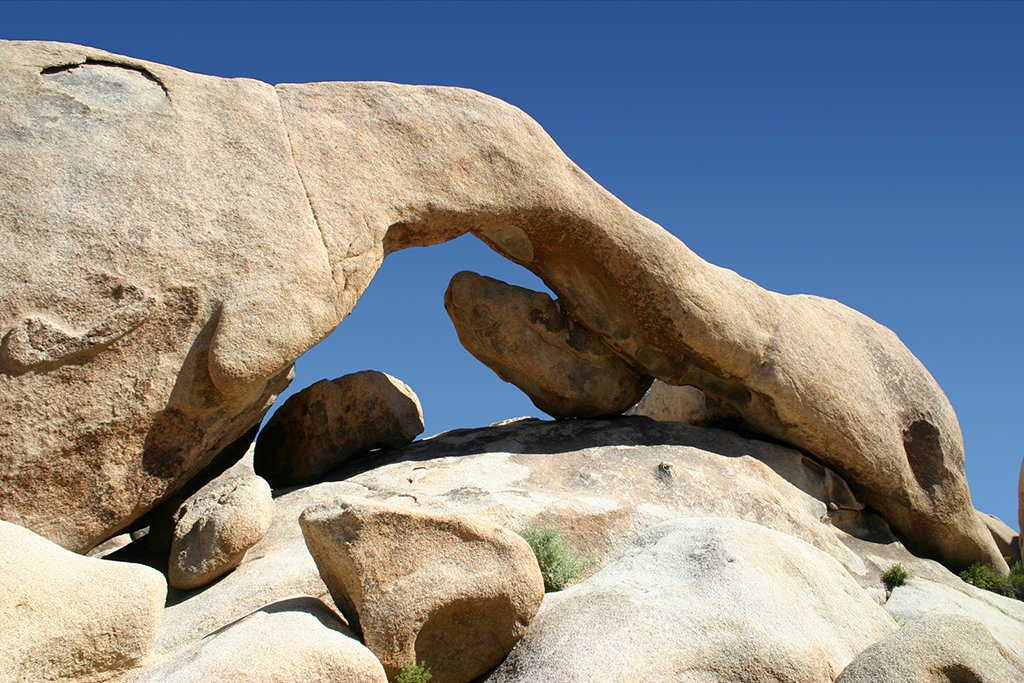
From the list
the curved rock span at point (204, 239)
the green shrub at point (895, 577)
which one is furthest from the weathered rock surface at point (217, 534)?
the green shrub at point (895, 577)

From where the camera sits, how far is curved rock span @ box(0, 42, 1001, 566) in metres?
5.44

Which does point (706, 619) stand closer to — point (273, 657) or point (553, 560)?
point (553, 560)

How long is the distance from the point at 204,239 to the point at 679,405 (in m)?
6.00

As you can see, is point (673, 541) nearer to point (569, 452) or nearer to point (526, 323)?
point (569, 452)

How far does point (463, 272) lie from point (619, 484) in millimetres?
2637

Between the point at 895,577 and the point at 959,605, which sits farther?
the point at 895,577

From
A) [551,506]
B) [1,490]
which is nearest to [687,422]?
[551,506]

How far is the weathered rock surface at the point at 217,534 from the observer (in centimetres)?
549

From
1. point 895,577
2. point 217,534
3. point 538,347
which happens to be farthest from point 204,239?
point 895,577

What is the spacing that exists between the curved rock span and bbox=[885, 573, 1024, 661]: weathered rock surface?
8.71 feet

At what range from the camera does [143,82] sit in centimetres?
629

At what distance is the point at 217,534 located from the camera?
5477 millimetres

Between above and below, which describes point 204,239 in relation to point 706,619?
above

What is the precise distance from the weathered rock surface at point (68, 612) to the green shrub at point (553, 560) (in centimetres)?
237
